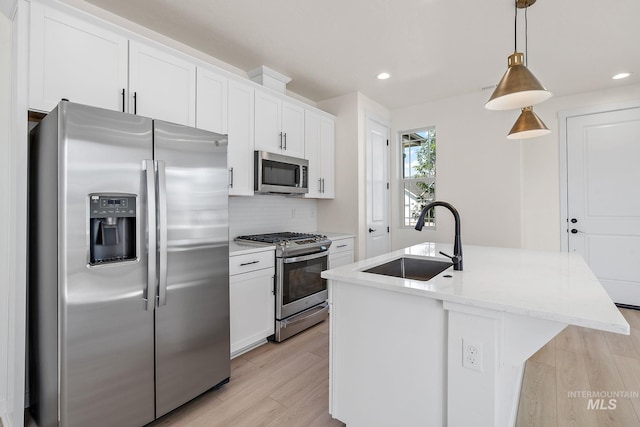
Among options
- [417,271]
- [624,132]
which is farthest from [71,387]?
[624,132]

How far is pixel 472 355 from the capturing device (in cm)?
122

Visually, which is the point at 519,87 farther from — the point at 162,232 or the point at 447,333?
the point at 162,232

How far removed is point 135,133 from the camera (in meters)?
1.63

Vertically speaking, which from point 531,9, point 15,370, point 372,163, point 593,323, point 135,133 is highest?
point 531,9

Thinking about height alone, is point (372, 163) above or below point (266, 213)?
above

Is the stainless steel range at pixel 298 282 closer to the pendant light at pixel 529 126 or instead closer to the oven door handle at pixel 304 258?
the oven door handle at pixel 304 258

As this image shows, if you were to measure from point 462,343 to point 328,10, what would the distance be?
233cm

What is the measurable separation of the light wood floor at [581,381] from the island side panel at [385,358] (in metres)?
0.88

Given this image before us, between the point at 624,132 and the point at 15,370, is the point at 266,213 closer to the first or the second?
the point at 15,370

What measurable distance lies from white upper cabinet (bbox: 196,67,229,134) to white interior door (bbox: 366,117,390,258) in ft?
6.60

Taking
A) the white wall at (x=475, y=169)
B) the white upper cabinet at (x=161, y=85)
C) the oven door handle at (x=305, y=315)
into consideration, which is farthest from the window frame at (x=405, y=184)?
the white upper cabinet at (x=161, y=85)

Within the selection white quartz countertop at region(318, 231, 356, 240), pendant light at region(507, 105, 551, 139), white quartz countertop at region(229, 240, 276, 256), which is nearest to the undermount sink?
pendant light at region(507, 105, 551, 139)

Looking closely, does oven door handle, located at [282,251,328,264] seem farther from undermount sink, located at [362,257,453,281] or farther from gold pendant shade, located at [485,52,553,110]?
gold pendant shade, located at [485,52,553,110]

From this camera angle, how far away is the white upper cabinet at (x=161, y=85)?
2.11 metres
